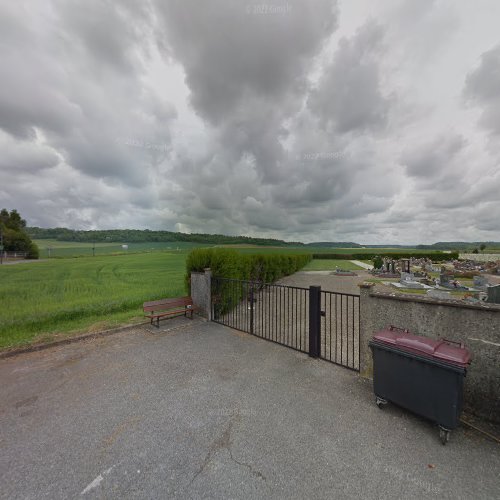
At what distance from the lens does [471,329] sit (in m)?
2.90

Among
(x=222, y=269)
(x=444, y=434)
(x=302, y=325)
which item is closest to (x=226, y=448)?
(x=444, y=434)

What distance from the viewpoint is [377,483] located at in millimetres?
2057

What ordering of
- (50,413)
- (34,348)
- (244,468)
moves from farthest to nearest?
(34,348), (50,413), (244,468)

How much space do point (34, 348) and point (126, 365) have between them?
2.44 m

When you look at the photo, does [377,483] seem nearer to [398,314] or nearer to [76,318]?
[398,314]

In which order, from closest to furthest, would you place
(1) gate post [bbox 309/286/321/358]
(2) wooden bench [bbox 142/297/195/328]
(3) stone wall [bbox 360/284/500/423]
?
1. (3) stone wall [bbox 360/284/500/423]
2. (1) gate post [bbox 309/286/321/358]
3. (2) wooden bench [bbox 142/297/195/328]

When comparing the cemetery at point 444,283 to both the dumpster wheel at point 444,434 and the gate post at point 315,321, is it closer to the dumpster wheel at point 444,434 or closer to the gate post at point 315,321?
the gate post at point 315,321

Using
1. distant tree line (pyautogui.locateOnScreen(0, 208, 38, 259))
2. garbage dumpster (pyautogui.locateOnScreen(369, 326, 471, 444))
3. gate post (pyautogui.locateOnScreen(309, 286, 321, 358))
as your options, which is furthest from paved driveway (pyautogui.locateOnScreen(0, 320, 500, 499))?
distant tree line (pyautogui.locateOnScreen(0, 208, 38, 259))

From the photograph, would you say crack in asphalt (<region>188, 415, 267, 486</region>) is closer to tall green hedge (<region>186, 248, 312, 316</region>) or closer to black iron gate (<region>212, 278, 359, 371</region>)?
black iron gate (<region>212, 278, 359, 371</region>)

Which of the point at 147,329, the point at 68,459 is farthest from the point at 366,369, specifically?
the point at 147,329

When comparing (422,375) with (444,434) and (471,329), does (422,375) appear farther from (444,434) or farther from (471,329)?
(471,329)

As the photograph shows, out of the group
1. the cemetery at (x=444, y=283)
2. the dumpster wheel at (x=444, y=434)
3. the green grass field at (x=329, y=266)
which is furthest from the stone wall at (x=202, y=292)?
the green grass field at (x=329, y=266)

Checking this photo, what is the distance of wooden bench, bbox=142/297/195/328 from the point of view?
6236 mm

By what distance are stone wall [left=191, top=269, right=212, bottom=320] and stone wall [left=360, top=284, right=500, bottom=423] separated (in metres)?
4.87
